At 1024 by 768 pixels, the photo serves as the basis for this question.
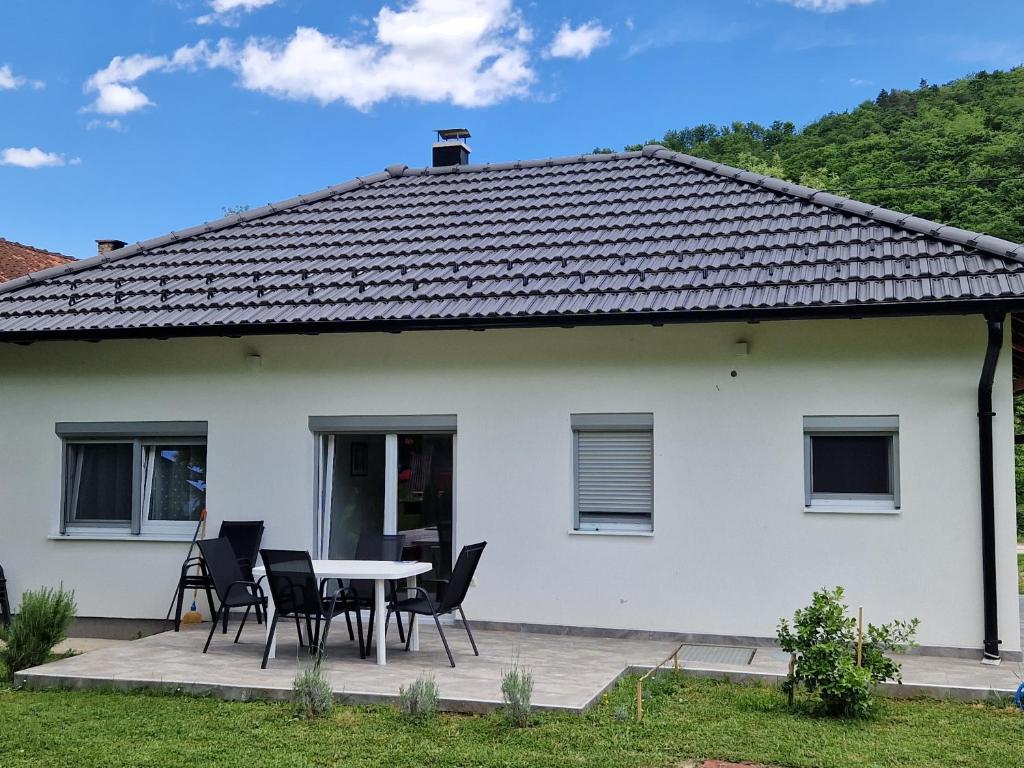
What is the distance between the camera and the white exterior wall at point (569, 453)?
9.48 metres

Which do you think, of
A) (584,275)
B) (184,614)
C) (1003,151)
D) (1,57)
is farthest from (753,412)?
(1,57)

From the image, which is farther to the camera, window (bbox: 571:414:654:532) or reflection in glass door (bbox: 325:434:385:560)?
reflection in glass door (bbox: 325:434:385:560)

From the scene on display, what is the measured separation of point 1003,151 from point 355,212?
1895cm

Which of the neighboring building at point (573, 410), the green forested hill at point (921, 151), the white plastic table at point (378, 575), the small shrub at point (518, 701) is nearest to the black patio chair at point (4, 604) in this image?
the neighboring building at point (573, 410)

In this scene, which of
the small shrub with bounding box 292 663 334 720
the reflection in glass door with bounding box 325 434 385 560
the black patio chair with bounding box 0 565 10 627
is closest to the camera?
the small shrub with bounding box 292 663 334 720

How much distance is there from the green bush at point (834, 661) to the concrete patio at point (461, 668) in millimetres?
774

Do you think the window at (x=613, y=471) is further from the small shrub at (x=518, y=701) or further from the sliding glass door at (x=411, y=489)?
the small shrub at (x=518, y=701)

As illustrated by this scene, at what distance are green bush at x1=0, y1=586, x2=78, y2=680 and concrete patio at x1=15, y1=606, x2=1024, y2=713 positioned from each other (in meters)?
0.21

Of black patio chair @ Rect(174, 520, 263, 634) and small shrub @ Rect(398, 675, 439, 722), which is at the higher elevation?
black patio chair @ Rect(174, 520, 263, 634)

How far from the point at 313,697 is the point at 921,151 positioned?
24003 millimetres

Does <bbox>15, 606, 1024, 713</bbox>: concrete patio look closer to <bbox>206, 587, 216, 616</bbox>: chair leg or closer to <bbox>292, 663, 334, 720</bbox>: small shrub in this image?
<bbox>292, 663, 334, 720</bbox>: small shrub

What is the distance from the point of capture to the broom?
1101 centimetres

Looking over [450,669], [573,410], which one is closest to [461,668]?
[450,669]

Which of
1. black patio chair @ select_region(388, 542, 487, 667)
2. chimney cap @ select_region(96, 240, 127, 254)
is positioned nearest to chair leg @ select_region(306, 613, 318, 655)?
black patio chair @ select_region(388, 542, 487, 667)
